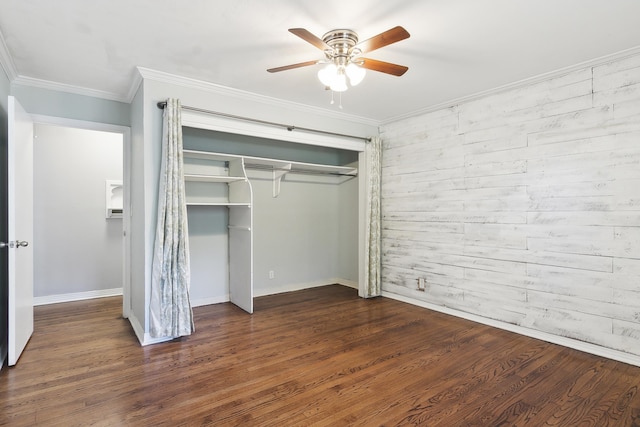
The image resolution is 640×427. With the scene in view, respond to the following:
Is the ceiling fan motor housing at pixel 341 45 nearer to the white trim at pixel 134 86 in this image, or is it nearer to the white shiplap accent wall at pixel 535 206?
the white trim at pixel 134 86

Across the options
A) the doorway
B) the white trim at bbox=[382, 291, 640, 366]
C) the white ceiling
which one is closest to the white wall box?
the doorway

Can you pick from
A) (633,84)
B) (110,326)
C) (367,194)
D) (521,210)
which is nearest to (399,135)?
(367,194)

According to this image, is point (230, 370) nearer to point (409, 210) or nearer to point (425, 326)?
point (425, 326)

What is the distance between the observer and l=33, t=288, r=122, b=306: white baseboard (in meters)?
4.52

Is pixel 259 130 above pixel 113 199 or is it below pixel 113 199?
above

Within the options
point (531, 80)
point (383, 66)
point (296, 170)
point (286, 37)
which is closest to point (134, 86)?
point (286, 37)

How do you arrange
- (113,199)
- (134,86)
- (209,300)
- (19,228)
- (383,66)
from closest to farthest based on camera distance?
1. (383,66)
2. (19,228)
3. (134,86)
4. (209,300)
5. (113,199)

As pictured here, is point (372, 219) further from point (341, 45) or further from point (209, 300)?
point (341, 45)

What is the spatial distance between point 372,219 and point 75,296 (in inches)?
167

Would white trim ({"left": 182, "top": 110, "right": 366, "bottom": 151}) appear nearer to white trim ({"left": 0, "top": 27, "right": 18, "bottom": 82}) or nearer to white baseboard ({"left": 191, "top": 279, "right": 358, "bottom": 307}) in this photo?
white trim ({"left": 0, "top": 27, "right": 18, "bottom": 82})

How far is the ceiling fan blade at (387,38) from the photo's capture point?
197cm

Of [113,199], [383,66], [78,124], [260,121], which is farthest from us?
[113,199]

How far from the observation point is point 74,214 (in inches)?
187

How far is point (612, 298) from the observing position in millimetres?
2865
